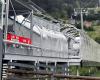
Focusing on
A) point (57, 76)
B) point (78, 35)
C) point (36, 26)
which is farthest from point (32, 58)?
point (78, 35)

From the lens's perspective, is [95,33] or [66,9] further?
[95,33]

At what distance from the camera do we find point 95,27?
11288cm

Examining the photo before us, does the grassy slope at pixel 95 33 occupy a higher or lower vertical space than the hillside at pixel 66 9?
lower

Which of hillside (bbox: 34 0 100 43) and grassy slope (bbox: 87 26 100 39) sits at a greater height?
hillside (bbox: 34 0 100 43)

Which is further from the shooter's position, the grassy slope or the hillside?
the grassy slope

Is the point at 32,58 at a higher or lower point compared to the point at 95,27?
lower

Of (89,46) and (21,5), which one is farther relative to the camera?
(89,46)

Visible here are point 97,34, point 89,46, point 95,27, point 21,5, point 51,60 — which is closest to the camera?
point 21,5

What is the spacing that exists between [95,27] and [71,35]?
79.6 metres

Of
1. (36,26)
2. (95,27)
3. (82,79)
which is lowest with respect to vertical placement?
(82,79)

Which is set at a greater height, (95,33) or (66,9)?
(66,9)

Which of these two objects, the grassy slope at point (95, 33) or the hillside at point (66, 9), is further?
the grassy slope at point (95, 33)

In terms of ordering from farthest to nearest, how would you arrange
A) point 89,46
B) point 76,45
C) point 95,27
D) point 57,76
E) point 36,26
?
point 95,27 < point 89,46 < point 76,45 < point 36,26 < point 57,76

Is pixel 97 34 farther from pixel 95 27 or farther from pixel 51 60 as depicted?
pixel 51 60
